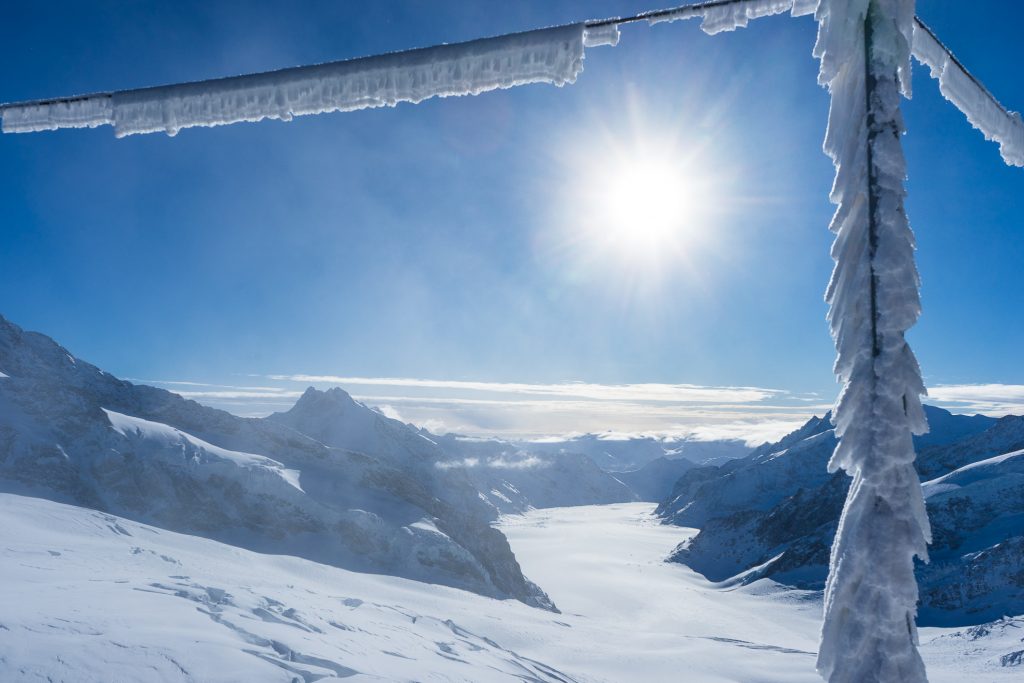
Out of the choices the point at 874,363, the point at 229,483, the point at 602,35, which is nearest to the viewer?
the point at 874,363

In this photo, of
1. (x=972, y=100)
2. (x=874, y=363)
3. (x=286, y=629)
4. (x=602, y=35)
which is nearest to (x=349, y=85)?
(x=602, y=35)

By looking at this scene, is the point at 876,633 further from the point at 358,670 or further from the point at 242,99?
the point at 358,670

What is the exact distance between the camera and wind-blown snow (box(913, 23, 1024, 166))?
3.33 metres

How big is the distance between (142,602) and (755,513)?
200316 mm

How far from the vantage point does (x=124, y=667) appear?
11.0 m

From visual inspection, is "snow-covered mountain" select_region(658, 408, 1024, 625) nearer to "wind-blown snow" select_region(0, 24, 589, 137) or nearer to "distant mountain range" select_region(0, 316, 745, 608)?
"distant mountain range" select_region(0, 316, 745, 608)

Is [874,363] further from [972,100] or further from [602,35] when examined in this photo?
[972,100]

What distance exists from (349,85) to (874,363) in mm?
3003

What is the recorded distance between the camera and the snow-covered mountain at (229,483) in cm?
6347

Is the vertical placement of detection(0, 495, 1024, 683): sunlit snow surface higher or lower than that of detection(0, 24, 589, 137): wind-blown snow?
lower

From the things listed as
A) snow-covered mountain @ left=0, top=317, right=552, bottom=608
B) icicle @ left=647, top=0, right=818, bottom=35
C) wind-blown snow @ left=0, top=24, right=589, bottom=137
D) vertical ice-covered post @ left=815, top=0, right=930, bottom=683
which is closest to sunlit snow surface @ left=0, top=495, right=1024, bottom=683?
snow-covered mountain @ left=0, top=317, right=552, bottom=608

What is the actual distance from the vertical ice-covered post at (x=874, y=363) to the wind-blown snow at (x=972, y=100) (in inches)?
62.6

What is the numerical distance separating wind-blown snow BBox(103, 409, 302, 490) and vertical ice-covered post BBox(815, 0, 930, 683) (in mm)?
80670

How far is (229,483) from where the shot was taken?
230 feet
